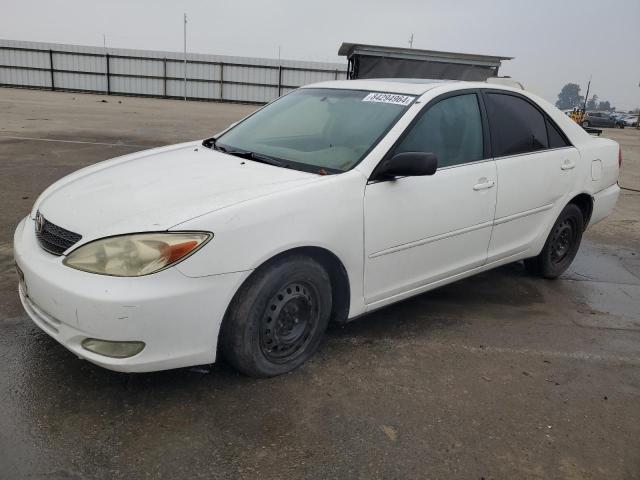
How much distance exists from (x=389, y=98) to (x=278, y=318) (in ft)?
5.23

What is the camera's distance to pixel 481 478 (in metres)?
2.29

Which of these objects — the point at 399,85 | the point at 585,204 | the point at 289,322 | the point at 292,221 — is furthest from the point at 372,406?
the point at 585,204

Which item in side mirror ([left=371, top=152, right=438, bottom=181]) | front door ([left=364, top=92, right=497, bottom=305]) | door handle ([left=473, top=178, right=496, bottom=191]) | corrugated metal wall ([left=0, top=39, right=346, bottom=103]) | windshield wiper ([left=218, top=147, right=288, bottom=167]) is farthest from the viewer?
corrugated metal wall ([left=0, top=39, right=346, bottom=103])

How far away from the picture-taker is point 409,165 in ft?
Answer: 9.87

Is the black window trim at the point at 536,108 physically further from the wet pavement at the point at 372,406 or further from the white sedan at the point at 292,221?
the wet pavement at the point at 372,406

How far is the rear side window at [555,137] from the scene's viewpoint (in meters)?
4.30

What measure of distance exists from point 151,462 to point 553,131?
12.0 ft

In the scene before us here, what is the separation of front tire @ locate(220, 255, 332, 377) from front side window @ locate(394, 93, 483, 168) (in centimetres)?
95

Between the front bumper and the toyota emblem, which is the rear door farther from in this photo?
the toyota emblem

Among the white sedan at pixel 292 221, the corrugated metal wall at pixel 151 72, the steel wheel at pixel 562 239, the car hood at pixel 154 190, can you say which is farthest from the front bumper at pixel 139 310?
the corrugated metal wall at pixel 151 72

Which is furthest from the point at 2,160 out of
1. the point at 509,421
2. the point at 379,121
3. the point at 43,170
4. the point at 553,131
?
the point at 509,421

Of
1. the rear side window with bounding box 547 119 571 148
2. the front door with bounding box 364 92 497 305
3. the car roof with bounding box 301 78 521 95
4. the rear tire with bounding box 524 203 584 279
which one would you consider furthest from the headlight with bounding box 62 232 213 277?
the rear tire with bounding box 524 203 584 279

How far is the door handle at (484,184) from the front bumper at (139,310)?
1746 mm

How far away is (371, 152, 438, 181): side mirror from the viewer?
9.86 ft
